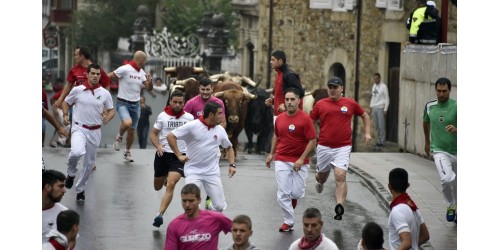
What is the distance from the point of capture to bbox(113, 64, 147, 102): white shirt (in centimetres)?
2386

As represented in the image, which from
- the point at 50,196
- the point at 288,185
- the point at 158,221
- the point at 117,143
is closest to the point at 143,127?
the point at 117,143

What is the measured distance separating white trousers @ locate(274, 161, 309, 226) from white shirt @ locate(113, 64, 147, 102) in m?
5.87

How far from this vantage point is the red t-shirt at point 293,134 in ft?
59.7

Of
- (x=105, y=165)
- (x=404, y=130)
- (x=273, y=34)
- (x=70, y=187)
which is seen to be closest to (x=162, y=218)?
(x=70, y=187)

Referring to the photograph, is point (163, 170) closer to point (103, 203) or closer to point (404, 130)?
point (103, 203)

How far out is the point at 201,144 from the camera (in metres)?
17.4

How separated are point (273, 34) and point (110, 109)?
20.8 m

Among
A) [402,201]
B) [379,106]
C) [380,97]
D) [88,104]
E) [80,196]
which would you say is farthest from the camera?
[380,97]

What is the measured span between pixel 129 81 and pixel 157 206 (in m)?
4.06

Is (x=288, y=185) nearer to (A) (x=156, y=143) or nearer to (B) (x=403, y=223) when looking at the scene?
(A) (x=156, y=143)

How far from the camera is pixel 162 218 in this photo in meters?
18.5

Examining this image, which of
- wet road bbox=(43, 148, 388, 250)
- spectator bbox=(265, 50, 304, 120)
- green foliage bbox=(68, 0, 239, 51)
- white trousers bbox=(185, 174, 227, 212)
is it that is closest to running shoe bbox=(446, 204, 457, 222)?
wet road bbox=(43, 148, 388, 250)

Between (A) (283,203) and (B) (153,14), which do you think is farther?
(B) (153,14)

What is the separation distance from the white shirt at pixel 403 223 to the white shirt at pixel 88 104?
21.5ft
